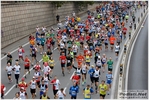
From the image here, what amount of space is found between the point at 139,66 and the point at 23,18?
47.5 ft

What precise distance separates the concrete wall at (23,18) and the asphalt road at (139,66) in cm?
1138

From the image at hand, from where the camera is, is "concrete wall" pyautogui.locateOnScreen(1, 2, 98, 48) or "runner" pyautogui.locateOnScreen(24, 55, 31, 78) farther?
"concrete wall" pyautogui.locateOnScreen(1, 2, 98, 48)

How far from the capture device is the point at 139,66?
3008cm

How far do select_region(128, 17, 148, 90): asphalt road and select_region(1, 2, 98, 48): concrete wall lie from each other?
37.3 ft

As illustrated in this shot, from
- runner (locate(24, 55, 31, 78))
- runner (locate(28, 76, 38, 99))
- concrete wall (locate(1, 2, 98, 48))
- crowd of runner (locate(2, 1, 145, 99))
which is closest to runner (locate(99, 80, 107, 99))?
crowd of runner (locate(2, 1, 145, 99))

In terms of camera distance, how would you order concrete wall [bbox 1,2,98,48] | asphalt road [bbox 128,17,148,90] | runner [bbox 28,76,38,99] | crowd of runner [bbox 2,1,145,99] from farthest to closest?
concrete wall [bbox 1,2,98,48] < asphalt road [bbox 128,17,148,90] < runner [bbox 28,76,38,99] < crowd of runner [bbox 2,1,145,99]

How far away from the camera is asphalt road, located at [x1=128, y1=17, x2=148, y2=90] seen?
79.6 ft

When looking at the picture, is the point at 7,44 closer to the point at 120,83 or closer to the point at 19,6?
the point at 19,6

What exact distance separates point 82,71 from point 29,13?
19.8 metres

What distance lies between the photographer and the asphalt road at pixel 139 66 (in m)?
24.3

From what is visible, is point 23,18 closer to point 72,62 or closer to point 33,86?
point 72,62

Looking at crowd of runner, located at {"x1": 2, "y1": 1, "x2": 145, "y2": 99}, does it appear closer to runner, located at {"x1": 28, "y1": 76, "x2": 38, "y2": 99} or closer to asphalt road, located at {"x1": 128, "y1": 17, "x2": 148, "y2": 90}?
runner, located at {"x1": 28, "y1": 76, "x2": 38, "y2": 99}

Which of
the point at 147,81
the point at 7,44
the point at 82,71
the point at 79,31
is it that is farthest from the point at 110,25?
the point at 82,71

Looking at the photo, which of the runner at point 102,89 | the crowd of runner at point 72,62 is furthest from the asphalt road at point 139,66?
the runner at point 102,89
